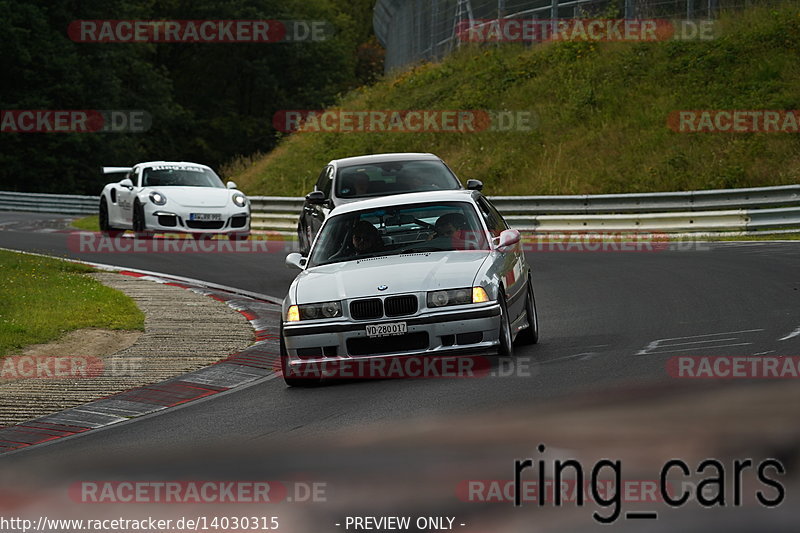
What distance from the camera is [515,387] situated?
928cm

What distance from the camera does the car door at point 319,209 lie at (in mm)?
17484

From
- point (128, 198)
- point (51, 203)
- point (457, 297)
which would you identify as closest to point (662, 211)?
point (128, 198)

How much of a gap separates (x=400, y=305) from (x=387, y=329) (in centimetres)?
21

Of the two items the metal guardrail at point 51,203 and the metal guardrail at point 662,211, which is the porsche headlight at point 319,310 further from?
the metal guardrail at point 51,203

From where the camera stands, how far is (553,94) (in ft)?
120

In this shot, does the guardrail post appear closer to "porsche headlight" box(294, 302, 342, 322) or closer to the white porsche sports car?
the white porsche sports car

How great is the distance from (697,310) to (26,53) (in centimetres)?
4907

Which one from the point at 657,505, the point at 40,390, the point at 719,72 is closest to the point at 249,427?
the point at 40,390

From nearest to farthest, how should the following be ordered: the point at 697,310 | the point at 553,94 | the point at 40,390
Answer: the point at 40,390
the point at 697,310
the point at 553,94

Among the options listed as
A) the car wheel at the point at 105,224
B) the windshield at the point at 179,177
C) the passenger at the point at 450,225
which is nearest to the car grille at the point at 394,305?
the passenger at the point at 450,225

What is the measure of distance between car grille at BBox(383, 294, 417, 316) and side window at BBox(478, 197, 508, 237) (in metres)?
1.67

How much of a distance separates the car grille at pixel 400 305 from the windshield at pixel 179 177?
1636cm

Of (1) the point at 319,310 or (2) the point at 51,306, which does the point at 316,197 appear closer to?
(2) the point at 51,306

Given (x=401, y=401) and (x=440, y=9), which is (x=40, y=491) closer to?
(x=401, y=401)
